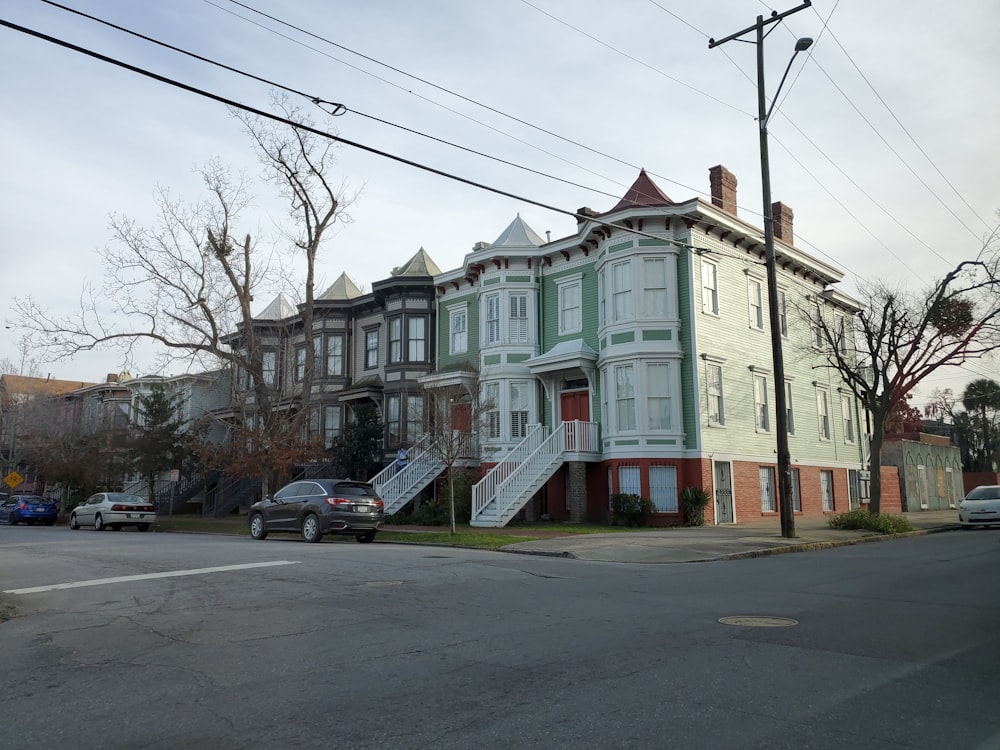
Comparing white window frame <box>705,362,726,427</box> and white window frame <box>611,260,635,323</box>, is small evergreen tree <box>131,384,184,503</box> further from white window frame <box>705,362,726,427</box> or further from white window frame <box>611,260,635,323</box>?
white window frame <box>705,362,726,427</box>

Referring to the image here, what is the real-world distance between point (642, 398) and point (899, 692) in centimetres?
1985

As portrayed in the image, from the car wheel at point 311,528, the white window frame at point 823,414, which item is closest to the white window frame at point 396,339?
the car wheel at point 311,528

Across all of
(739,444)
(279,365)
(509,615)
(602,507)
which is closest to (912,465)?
(739,444)

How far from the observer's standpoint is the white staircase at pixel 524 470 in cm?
2412

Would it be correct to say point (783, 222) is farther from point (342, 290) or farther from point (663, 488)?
point (342, 290)

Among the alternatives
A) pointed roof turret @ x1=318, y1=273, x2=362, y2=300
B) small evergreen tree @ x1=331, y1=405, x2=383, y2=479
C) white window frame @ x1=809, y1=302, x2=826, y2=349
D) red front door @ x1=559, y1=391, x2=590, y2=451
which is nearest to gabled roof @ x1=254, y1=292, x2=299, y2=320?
pointed roof turret @ x1=318, y1=273, x2=362, y2=300

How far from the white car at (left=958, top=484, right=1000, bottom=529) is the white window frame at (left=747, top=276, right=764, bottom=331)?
368 inches

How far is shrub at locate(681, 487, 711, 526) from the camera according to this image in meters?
24.3

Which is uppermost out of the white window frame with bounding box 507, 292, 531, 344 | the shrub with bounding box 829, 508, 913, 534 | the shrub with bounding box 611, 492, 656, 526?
the white window frame with bounding box 507, 292, 531, 344

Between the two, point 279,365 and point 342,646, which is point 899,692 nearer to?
point 342,646

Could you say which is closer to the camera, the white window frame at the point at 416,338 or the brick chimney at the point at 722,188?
the brick chimney at the point at 722,188

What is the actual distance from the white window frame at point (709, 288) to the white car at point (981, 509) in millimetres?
11174

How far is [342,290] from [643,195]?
59.8 feet

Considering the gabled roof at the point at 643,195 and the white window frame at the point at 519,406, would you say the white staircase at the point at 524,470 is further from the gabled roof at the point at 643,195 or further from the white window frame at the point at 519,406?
the gabled roof at the point at 643,195
